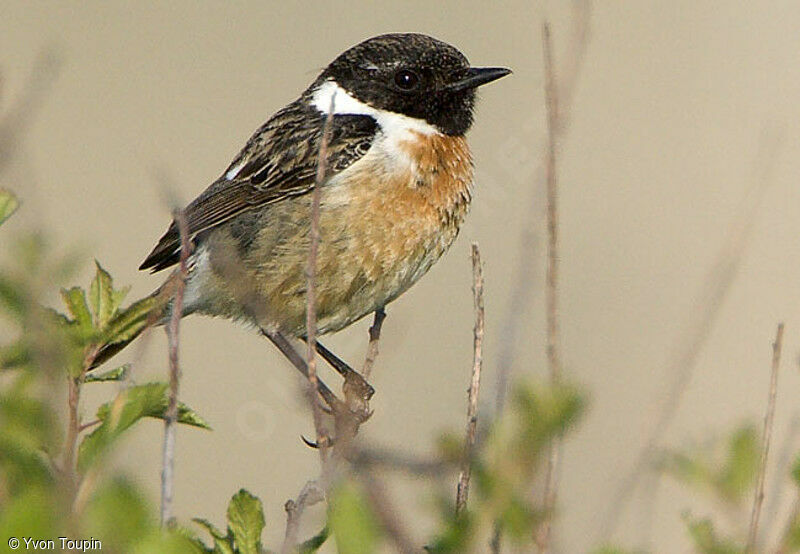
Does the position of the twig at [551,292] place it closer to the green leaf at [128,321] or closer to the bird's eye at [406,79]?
the green leaf at [128,321]

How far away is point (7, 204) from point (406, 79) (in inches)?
105

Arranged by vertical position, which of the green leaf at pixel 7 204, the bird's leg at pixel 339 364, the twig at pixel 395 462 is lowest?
the bird's leg at pixel 339 364

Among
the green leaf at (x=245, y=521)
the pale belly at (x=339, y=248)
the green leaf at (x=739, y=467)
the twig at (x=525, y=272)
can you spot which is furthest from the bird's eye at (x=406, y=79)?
the green leaf at (x=245, y=521)

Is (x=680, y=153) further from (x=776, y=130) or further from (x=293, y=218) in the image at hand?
(x=293, y=218)

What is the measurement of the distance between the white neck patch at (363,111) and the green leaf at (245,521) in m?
2.59

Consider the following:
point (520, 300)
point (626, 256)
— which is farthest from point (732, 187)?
point (520, 300)

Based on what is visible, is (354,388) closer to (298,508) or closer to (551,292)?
(551,292)

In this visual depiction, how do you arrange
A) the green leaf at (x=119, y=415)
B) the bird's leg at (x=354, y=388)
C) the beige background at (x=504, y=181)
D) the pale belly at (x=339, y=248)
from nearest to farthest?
the green leaf at (x=119, y=415) < the bird's leg at (x=354, y=388) < the pale belly at (x=339, y=248) < the beige background at (x=504, y=181)

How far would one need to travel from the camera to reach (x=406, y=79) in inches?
164

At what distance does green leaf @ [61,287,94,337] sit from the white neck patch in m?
2.44

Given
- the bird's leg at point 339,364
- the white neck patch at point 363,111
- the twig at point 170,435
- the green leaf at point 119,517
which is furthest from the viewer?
the white neck patch at point 363,111

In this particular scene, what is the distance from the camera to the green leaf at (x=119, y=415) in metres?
1.39

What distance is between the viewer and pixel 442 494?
5.02 ft

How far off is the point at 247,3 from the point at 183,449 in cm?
320
